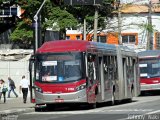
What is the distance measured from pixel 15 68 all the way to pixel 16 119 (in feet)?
64.3

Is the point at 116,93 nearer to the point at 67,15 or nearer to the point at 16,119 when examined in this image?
the point at 16,119

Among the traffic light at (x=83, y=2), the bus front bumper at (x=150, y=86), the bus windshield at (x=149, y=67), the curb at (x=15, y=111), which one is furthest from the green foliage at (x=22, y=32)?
the curb at (x=15, y=111)

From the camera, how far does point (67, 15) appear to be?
43.6m

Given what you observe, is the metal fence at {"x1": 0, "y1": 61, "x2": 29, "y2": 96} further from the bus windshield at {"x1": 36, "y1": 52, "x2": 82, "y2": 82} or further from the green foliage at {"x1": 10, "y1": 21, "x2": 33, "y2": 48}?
the bus windshield at {"x1": 36, "y1": 52, "x2": 82, "y2": 82}

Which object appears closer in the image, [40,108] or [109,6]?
[40,108]

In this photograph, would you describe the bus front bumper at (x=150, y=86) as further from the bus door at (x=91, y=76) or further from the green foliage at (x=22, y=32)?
the bus door at (x=91, y=76)

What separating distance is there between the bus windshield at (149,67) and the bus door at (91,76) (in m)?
16.6

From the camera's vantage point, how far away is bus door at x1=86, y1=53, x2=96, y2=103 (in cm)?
2691

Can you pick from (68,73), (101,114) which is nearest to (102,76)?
(68,73)

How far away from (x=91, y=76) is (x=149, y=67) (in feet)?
56.6

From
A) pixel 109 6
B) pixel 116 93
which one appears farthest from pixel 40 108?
pixel 109 6

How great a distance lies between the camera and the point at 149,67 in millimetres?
43938

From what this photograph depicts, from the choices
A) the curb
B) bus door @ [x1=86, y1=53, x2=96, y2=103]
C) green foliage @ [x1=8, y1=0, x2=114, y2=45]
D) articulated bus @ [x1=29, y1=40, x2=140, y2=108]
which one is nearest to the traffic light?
green foliage @ [x1=8, y1=0, x2=114, y2=45]

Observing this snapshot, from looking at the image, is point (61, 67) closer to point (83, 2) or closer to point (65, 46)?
point (65, 46)
